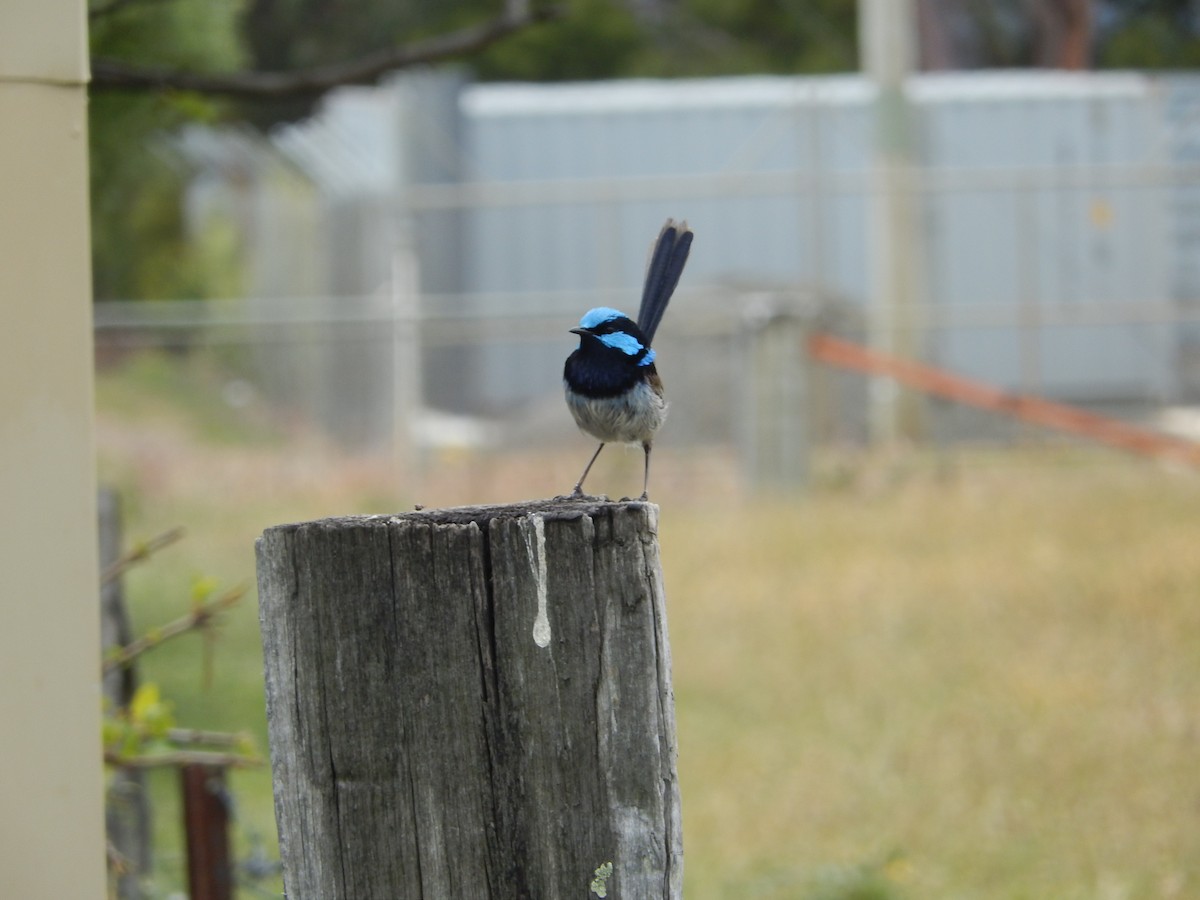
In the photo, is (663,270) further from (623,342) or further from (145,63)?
(145,63)

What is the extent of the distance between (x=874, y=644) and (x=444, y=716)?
21.4 feet

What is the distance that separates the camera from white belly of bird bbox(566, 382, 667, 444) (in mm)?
3201

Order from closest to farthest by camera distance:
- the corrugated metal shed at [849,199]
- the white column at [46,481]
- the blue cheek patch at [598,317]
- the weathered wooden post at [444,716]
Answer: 1. the weathered wooden post at [444,716]
2. the white column at [46,481]
3. the blue cheek patch at [598,317]
4. the corrugated metal shed at [849,199]

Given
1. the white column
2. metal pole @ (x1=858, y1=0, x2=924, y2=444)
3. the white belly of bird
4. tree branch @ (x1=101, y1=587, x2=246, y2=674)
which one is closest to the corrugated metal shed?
metal pole @ (x1=858, y1=0, x2=924, y2=444)

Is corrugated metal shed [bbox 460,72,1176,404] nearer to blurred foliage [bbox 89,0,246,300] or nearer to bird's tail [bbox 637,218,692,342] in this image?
blurred foliage [bbox 89,0,246,300]

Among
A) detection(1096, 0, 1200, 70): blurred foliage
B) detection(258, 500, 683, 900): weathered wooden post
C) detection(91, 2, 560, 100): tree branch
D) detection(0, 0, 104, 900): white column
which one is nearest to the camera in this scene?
detection(258, 500, 683, 900): weathered wooden post

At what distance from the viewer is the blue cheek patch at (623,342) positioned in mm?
3160

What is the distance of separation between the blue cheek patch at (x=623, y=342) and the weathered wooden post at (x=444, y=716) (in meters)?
1.55

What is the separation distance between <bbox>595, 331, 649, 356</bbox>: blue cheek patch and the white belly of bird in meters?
0.08

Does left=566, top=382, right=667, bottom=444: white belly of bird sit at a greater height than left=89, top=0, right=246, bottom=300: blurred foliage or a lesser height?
lesser

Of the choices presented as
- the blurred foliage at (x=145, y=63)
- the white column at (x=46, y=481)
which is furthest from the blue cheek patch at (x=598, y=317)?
the blurred foliage at (x=145, y=63)

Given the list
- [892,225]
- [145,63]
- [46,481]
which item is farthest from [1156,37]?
[46,481]

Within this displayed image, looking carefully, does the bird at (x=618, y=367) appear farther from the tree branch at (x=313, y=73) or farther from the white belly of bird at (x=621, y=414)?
the tree branch at (x=313, y=73)

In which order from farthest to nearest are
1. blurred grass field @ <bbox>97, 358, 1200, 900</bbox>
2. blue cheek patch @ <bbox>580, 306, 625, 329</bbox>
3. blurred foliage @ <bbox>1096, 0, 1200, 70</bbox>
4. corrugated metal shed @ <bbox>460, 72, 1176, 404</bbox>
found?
blurred foliage @ <bbox>1096, 0, 1200, 70</bbox> < corrugated metal shed @ <bbox>460, 72, 1176, 404</bbox> < blurred grass field @ <bbox>97, 358, 1200, 900</bbox> < blue cheek patch @ <bbox>580, 306, 625, 329</bbox>
